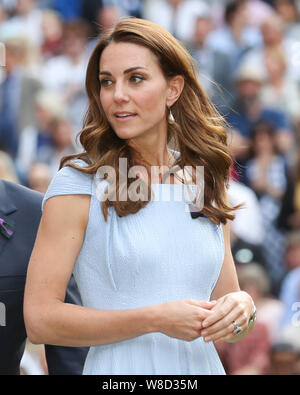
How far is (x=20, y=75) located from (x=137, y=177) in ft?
14.0

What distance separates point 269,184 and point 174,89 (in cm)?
334

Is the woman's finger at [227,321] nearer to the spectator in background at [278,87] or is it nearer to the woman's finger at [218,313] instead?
the woman's finger at [218,313]

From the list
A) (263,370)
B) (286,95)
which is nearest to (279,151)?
(286,95)

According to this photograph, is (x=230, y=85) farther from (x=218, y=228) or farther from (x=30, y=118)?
(x=218, y=228)

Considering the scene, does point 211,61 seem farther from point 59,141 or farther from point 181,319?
point 181,319

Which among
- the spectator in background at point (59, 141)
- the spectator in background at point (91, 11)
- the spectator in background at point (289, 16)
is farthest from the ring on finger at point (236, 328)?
the spectator in background at point (91, 11)

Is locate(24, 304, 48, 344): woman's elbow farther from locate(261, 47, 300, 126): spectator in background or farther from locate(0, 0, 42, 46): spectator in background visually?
locate(0, 0, 42, 46): spectator in background

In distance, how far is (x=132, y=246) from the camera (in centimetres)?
215

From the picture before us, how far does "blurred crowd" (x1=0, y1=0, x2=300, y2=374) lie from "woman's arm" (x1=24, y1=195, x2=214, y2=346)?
273 cm

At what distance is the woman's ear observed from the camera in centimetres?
239

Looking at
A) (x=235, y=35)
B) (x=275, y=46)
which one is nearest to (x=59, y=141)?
(x=235, y=35)

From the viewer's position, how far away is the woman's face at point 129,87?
7.31 ft

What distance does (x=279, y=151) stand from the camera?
5719 mm

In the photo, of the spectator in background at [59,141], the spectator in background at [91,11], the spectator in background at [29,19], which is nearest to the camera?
the spectator in background at [59,141]
